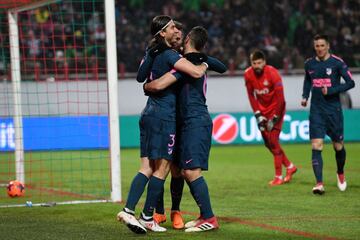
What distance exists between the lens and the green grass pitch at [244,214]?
846 cm

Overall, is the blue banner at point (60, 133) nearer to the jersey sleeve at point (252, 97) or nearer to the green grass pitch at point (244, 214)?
the green grass pitch at point (244, 214)

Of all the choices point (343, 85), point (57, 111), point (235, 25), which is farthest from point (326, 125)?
point (235, 25)

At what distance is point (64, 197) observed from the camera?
40.9 ft

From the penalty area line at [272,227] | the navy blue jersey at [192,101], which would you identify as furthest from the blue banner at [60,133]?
the navy blue jersey at [192,101]

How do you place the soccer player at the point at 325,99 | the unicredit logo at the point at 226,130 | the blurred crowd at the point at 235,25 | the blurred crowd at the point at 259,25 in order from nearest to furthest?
the soccer player at the point at 325,99, the unicredit logo at the point at 226,130, the blurred crowd at the point at 235,25, the blurred crowd at the point at 259,25

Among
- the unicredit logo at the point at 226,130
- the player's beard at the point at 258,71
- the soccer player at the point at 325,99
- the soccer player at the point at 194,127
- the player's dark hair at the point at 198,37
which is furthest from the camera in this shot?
the unicredit logo at the point at 226,130

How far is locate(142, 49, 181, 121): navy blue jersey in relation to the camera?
341 inches

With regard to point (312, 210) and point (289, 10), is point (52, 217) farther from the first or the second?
point (289, 10)

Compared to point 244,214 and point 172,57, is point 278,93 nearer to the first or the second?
point 244,214

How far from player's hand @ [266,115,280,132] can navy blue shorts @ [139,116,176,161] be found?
580 centimetres

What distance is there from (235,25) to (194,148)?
20.8 meters

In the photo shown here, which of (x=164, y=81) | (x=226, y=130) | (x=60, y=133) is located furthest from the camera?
(x=226, y=130)

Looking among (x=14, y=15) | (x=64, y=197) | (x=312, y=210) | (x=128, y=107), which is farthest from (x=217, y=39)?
(x=312, y=210)

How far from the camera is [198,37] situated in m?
8.80
